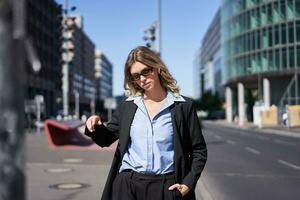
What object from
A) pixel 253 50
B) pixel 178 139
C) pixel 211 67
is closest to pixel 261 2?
pixel 253 50

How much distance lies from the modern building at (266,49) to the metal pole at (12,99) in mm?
66753

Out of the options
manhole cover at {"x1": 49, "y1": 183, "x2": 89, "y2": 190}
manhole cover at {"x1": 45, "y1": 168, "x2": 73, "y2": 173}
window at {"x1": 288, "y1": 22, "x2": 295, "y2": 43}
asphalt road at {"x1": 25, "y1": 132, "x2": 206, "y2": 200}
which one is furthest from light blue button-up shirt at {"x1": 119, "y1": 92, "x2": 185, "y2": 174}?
window at {"x1": 288, "y1": 22, "x2": 295, "y2": 43}

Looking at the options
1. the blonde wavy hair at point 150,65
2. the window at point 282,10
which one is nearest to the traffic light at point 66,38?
the blonde wavy hair at point 150,65

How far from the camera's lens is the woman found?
10.3 feet

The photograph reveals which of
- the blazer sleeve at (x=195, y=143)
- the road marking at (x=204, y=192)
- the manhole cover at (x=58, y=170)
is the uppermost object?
the blazer sleeve at (x=195, y=143)

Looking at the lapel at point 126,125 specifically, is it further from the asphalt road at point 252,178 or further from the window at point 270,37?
the window at point 270,37

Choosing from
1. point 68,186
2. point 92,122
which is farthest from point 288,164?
point 92,122

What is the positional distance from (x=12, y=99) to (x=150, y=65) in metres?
1.81

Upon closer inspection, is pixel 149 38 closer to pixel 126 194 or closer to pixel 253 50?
pixel 126 194

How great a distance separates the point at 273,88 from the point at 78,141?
52.5m

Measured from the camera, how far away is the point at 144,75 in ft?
10.8

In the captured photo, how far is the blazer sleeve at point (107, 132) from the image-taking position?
10.8 feet

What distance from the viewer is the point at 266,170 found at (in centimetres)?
1413

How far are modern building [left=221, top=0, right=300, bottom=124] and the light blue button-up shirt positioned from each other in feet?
213
